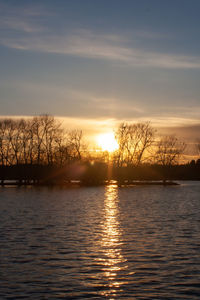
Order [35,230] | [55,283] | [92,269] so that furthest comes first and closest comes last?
1. [35,230]
2. [92,269]
3. [55,283]

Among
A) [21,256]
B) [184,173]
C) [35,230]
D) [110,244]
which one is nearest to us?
[21,256]

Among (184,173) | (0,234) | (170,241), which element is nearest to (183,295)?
(170,241)

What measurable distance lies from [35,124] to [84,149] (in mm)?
17595

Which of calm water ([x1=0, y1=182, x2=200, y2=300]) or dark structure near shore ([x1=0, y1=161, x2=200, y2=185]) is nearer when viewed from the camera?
calm water ([x1=0, y1=182, x2=200, y2=300])

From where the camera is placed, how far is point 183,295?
14211 millimetres

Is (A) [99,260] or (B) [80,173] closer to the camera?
(A) [99,260]

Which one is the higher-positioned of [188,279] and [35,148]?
[35,148]

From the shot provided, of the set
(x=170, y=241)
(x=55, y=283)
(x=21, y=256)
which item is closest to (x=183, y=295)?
(x=55, y=283)

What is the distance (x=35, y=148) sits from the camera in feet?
370

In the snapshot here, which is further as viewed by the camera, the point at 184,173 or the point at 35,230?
the point at 184,173

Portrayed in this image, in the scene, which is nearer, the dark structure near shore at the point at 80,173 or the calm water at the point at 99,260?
the calm water at the point at 99,260

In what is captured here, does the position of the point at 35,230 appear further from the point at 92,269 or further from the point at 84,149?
the point at 84,149

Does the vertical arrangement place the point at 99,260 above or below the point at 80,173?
below

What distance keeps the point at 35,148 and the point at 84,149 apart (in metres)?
16.7
